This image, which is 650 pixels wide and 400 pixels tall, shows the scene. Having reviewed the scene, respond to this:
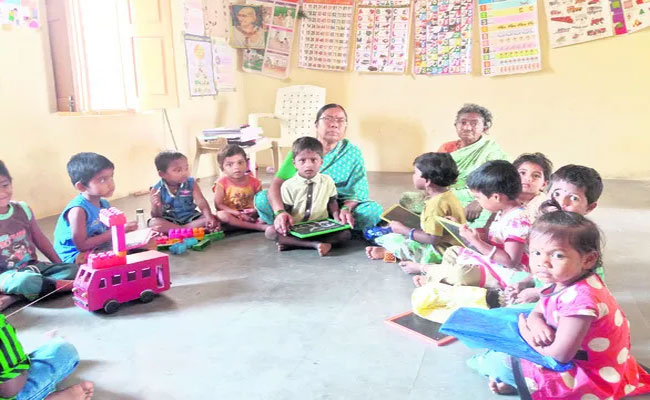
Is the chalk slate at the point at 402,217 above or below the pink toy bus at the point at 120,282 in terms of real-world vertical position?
above

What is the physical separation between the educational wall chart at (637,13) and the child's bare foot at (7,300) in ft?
16.4

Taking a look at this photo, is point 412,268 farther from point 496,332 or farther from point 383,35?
point 383,35

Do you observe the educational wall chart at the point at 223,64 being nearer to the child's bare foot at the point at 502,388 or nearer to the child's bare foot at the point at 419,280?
the child's bare foot at the point at 419,280

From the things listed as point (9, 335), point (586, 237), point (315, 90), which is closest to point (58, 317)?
point (9, 335)

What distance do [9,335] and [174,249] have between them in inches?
64.3

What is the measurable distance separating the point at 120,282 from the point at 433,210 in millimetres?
1303

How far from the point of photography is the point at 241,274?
257cm

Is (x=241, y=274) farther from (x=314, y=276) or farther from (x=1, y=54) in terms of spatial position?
(x=1, y=54)

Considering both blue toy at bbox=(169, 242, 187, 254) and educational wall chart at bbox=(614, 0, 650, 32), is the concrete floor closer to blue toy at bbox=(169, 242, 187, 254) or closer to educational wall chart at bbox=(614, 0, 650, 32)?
blue toy at bbox=(169, 242, 187, 254)

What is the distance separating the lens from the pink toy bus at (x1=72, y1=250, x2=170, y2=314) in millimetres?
2086

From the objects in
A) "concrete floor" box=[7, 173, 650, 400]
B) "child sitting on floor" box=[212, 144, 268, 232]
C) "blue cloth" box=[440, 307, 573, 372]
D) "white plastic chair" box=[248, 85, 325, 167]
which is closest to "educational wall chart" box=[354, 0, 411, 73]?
"white plastic chair" box=[248, 85, 325, 167]

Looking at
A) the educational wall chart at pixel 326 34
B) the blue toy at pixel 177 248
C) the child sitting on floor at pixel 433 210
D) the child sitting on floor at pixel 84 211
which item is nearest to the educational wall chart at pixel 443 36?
the educational wall chart at pixel 326 34

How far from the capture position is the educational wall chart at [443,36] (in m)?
5.11

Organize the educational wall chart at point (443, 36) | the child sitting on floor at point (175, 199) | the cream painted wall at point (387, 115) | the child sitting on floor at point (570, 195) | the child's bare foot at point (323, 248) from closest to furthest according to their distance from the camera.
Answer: the child sitting on floor at point (570, 195) < the child's bare foot at point (323, 248) < the child sitting on floor at point (175, 199) < the cream painted wall at point (387, 115) < the educational wall chart at point (443, 36)
